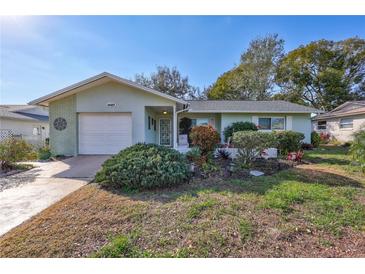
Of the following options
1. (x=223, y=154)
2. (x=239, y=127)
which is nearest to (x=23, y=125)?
(x=223, y=154)

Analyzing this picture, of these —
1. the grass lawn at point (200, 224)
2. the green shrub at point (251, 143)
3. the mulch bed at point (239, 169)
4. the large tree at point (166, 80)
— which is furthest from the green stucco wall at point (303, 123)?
the large tree at point (166, 80)

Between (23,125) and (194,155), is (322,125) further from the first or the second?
(23,125)

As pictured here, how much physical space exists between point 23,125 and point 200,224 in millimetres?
21839

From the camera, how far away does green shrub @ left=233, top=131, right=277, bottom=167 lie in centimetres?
716

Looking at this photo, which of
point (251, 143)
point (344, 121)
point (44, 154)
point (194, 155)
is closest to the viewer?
point (251, 143)

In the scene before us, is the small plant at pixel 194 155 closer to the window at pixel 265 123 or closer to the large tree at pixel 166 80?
the window at pixel 265 123

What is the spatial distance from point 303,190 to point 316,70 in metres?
29.8

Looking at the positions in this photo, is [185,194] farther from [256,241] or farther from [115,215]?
[256,241]

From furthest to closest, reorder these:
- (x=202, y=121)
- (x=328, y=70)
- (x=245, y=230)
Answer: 1. (x=328, y=70)
2. (x=202, y=121)
3. (x=245, y=230)

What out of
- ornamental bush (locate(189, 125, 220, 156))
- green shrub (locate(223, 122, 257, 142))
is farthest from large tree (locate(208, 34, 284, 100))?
ornamental bush (locate(189, 125, 220, 156))

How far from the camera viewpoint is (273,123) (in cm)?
1505

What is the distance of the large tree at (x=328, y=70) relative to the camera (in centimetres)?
2658

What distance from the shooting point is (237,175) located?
256 inches

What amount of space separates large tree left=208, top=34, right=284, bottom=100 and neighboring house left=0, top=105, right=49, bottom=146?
931 inches
